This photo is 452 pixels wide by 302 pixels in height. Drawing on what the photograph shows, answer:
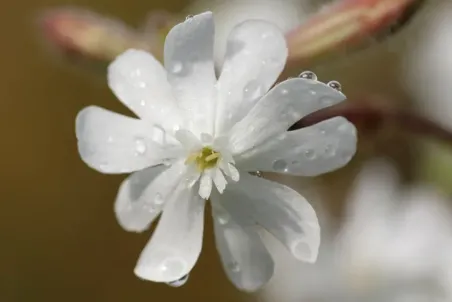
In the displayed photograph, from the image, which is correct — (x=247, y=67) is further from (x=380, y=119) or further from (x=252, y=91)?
(x=380, y=119)

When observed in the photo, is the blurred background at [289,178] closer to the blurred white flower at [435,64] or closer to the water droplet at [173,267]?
the blurred white flower at [435,64]

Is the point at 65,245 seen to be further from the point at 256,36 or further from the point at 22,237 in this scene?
the point at 256,36

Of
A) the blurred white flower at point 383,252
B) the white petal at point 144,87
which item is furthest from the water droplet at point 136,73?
the blurred white flower at point 383,252

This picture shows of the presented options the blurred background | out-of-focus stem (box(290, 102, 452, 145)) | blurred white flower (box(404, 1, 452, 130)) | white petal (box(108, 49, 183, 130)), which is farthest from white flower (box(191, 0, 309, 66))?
white petal (box(108, 49, 183, 130))

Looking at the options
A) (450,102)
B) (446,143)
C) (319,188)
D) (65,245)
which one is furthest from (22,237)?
(446,143)

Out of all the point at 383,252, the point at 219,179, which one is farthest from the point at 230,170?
the point at 383,252

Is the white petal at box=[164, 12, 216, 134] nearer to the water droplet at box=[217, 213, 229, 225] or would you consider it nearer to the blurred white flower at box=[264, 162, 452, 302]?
the water droplet at box=[217, 213, 229, 225]

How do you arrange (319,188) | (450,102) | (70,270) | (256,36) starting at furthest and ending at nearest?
(70,270)
(319,188)
(450,102)
(256,36)
